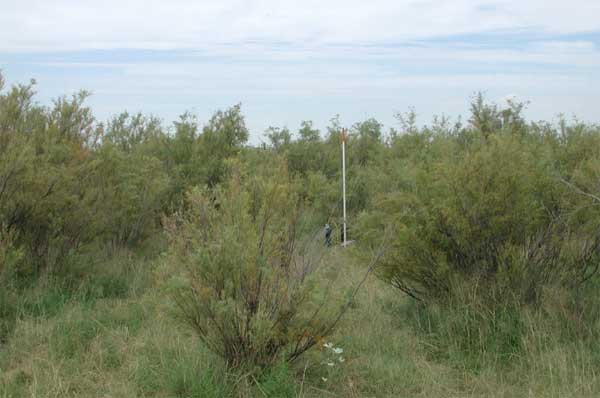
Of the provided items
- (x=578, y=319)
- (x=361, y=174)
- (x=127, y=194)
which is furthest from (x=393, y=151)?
(x=578, y=319)

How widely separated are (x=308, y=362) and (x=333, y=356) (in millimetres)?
221

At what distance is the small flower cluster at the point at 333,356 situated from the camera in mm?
5113

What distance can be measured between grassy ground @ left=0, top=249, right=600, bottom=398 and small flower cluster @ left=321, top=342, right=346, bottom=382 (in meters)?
0.01

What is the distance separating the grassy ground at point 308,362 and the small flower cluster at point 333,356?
1cm

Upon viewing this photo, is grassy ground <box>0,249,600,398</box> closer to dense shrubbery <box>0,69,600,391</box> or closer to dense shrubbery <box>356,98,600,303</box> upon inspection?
dense shrubbery <box>0,69,600,391</box>

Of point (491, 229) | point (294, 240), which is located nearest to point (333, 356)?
point (294, 240)

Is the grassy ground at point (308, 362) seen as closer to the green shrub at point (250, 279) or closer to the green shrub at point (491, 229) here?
the green shrub at point (250, 279)

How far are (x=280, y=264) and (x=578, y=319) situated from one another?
257cm

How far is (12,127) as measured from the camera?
25.7 ft

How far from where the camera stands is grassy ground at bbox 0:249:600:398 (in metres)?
5.04

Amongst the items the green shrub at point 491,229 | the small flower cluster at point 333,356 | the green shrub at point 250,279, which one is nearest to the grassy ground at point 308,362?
the small flower cluster at point 333,356

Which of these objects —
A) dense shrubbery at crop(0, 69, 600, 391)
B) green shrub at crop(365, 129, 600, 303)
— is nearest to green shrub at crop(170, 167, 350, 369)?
dense shrubbery at crop(0, 69, 600, 391)

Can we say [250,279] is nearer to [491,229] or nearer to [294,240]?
[294,240]

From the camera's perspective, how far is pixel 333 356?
17.8 feet
